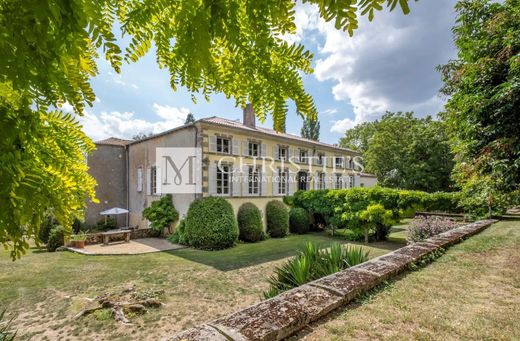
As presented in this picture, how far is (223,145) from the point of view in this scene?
14602mm

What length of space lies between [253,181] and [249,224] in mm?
2692

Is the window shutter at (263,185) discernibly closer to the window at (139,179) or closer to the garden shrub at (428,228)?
the window at (139,179)

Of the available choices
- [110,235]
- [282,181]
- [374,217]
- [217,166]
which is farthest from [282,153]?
[110,235]

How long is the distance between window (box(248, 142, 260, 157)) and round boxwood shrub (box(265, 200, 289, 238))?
3117 mm

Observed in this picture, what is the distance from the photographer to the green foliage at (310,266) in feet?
15.0

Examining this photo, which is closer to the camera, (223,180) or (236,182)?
(223,180)

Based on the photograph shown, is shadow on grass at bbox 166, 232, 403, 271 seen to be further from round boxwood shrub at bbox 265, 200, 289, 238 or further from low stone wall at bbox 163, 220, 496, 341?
low stone wall at bbox 163, 220, 496, 341

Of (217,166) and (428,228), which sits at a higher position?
(217,166)

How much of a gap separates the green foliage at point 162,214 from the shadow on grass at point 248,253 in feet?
9.43

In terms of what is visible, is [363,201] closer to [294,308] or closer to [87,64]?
[294,308]

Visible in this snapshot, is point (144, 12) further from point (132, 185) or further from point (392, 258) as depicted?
point (132, 185)

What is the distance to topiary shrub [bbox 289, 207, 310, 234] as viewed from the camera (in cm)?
1714

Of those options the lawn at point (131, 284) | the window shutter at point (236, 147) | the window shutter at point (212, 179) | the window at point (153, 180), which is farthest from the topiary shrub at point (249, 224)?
the window at point (153, 180)

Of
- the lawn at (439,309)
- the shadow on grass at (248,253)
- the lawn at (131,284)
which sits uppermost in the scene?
the lawn at (439,309)
